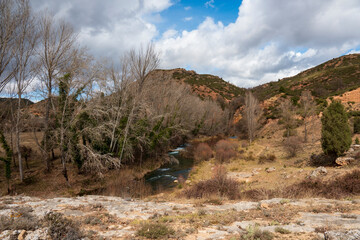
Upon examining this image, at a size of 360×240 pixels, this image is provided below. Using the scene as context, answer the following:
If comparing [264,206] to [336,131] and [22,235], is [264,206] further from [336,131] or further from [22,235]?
[336,131]

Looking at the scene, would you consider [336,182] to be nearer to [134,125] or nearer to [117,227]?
[117,227]

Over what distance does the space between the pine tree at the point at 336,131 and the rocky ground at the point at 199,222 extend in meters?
7.47

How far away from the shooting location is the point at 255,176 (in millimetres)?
15641

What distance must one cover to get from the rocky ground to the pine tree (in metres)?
7.47

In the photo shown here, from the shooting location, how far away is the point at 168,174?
2016 cm

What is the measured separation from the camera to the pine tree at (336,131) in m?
13.1

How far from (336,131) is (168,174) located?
15.1m

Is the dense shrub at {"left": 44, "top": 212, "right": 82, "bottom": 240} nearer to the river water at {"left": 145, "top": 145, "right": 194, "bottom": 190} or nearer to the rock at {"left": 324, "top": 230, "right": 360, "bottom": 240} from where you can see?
the rock at {"left": 324, "top": 230, "right": 360, "bottom": 240}

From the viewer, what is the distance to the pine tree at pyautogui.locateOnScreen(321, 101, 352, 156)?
13055 millimetres

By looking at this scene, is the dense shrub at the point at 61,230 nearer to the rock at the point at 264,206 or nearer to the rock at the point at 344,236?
the rock at the point at 344,236

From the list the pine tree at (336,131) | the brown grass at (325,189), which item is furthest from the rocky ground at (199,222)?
the pine tree at (336,131)

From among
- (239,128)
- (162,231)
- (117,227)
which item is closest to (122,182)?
(117,227)

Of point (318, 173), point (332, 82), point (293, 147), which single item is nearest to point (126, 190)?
point (318, 173)

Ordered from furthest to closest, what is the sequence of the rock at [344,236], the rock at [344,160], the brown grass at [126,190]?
the brown grass at [126,190], the rock at [344,160], the rock at [344,236]
